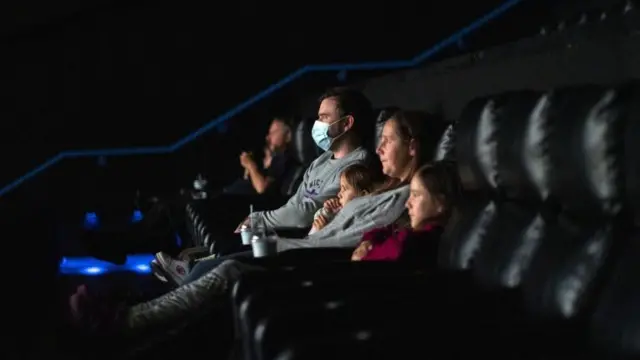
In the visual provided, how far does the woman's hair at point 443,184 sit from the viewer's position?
2.71 metres

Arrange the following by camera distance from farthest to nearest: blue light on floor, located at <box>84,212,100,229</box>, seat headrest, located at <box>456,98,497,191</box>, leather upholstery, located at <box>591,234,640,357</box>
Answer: blue light on floor, located at <box>84,212,100,229</box> < seat headrest, located at <box>456,98,497,191</box> < leather upholstery, located at <box>591,234,640,357</box>

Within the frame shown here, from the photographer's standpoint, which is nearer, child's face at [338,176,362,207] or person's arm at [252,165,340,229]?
child's face at [338,176,362,207]

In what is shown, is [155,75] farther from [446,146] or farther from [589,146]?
[589,146]

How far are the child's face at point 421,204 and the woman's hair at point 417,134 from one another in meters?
0.32

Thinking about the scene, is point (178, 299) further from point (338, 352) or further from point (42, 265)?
point (338, 352)

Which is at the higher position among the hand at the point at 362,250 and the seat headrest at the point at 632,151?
the seat headrest at the point at 632,151

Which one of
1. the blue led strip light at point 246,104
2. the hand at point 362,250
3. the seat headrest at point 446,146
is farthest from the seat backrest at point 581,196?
the blue led strip light at point 246,104

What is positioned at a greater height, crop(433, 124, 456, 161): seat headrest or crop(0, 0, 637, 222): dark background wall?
crop(0, 0, 637, 222): dark background wall

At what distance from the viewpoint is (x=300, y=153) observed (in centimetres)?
532

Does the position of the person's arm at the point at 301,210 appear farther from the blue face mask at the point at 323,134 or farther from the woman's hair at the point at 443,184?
the woman's hair at the point at 443,184

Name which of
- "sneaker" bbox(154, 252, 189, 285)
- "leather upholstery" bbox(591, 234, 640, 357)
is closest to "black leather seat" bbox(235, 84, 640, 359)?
"leather upholstery" bbox(591, 234, 640, 357)

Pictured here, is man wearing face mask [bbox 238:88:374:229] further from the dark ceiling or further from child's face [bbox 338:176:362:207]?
the dark ceiling

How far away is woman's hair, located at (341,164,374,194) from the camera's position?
3.39 m

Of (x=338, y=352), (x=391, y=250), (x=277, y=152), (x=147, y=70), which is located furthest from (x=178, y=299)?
(x=147, y=70)
